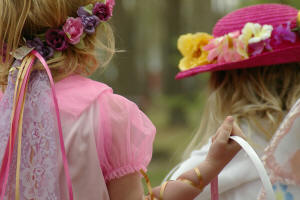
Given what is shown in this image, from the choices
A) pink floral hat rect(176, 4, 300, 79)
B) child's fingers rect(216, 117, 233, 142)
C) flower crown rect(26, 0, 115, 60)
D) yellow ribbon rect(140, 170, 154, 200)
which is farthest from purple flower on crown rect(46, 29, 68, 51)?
pink floral hat rect(176, 4, 300, 79)

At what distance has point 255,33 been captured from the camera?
9.63ft

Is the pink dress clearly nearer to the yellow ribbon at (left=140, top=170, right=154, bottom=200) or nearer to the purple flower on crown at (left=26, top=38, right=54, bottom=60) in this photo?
the yellow ribbon at (left=140, top=170, right=154, bottom=200)

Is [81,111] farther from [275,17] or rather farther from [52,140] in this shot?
[275,17]

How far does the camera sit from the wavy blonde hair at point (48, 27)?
1.88 m

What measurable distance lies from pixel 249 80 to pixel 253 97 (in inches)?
4.8

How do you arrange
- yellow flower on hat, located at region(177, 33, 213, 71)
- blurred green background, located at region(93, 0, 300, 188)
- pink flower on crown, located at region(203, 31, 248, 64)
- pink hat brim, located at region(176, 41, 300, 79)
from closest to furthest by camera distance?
pink hat brim, located at region(176, 41, 300, 79), pink flower on crown, located at region(203, 31, 248, 64), yellow flower on hat, located at region(177, 33, 213, 71), blurred green background, located at region(93, 0, 300, 188)

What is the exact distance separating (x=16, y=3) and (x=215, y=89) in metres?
1.49

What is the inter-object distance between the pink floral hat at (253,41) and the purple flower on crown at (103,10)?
42.3 inches

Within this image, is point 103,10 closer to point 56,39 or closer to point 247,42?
point 56,39

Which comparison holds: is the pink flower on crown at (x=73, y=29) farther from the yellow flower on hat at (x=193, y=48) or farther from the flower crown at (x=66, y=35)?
the yellow flower on hat at (x=193, y=48)

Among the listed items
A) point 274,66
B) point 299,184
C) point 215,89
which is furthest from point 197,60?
point 299,184

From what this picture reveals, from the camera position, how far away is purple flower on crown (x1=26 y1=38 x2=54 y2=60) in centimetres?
193

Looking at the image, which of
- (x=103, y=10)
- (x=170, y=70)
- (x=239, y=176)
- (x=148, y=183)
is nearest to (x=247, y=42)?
(x=239, y=176)

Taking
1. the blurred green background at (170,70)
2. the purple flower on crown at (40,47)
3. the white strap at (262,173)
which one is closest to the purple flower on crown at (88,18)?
the purple flower on crown at (40,47)
